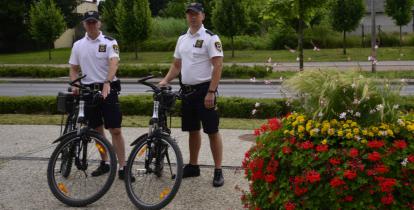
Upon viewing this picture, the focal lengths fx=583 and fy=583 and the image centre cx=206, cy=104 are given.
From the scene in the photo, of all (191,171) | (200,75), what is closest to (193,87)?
(200,75)

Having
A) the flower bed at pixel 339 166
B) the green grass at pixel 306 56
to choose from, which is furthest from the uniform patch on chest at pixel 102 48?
the green grass at pixel 306 56

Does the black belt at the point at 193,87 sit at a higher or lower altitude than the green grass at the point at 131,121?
higher

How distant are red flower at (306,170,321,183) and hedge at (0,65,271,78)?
63.2 ft

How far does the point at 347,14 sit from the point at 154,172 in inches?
1136

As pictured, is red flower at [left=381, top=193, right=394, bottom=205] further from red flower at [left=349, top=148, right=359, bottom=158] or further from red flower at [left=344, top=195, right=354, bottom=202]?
red flower at [left=349, top=148, right=359, bottom=158]

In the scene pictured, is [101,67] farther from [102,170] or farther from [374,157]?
[374,157]

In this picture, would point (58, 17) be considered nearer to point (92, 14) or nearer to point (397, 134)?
point (92, 14)

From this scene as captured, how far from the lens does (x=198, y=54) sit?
5.81 m

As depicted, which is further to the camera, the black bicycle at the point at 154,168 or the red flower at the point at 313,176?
the black bicycle at the point at 154,168

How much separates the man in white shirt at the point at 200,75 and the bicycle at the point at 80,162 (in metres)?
0.88

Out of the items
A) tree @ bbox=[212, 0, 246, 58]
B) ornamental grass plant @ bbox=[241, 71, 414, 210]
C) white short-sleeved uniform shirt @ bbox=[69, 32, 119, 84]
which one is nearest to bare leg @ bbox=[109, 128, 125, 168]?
white short-sleeved uniform shirt @ bbox=[69, 32, 119, 84]

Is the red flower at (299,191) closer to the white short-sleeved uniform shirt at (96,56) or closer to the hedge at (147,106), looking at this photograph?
the white short-sleeved uniform shirt at (96,56)

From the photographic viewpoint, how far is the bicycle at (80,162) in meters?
5.39

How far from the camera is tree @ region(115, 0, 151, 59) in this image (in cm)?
3503
